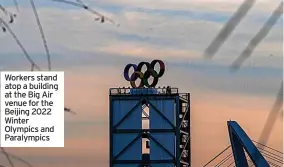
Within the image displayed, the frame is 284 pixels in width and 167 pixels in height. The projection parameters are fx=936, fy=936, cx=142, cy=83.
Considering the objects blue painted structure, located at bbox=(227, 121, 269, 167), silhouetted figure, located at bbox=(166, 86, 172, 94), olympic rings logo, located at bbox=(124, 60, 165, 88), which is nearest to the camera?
blue painted structure, located at bbox=(227, 121, 269, 167)

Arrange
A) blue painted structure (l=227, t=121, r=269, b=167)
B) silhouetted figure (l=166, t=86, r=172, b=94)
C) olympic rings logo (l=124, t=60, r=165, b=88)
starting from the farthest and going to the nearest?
silhouetted figure (l=166, t=86, r=172, b=94) → olympic rings logo (l=124, t=60, r=165, b=88) → blue painted structure (l=227, t=121, r=269, b=167)

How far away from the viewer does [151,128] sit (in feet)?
446

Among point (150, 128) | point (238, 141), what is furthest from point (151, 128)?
point (238, 141)

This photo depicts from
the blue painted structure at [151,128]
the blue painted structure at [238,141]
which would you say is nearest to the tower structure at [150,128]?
the blue painted structure at [151,128]

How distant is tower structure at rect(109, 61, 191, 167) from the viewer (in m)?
135

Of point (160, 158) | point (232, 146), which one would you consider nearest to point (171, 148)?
point (160, 158)

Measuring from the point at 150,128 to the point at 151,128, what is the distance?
191 millimetres

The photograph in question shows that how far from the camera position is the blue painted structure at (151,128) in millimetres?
134875

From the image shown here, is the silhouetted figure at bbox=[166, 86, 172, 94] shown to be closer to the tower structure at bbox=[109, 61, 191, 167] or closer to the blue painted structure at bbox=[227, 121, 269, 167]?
the tower structure at bbox=[109, 61, 191, 167]

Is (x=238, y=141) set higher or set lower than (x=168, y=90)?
lower

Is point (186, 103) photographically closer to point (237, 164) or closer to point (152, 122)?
point (152, 122)

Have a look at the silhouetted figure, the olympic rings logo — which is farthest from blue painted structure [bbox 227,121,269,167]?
the silhouetted figure

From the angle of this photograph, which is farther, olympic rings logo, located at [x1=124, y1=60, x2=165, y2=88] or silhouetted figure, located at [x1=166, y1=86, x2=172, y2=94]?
silhouetted figure, located at [x1=166, y1=86, x2=172, y2=94]

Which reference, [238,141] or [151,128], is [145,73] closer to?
[151,128]
